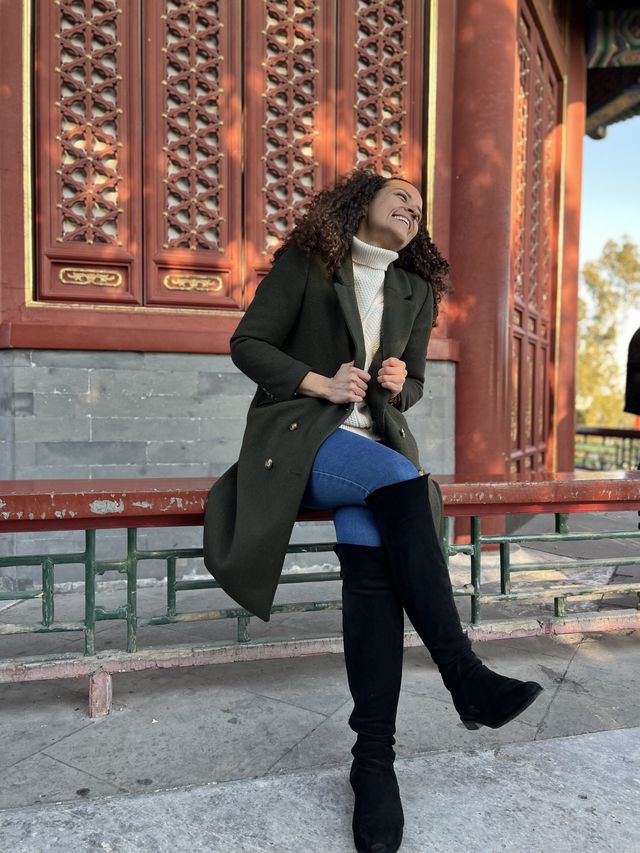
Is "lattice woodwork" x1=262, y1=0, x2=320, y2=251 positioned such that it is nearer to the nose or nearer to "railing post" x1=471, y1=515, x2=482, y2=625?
the nose

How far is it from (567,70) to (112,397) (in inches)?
252

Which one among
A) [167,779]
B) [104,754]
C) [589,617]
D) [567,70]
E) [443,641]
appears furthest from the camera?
[567,70]

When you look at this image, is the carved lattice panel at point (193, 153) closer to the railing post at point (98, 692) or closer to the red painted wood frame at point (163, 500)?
the red painted wood frame at point (163, 500)

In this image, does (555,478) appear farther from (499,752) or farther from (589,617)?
(499,752)

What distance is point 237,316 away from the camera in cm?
441

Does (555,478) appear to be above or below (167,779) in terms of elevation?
above

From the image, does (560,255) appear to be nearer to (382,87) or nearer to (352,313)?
(382,87)

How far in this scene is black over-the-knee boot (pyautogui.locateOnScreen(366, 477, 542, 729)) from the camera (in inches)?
67.6

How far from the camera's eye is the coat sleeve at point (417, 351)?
2289 millimetres

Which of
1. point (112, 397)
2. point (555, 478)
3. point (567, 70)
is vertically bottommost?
point (555, 478)

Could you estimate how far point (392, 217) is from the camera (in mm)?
2145

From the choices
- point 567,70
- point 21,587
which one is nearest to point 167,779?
point 21,587

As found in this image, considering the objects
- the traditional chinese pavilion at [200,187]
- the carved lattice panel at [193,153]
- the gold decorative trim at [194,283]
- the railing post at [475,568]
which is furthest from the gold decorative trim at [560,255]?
the railing post at [475,568]

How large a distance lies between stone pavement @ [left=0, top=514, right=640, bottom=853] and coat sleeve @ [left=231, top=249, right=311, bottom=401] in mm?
1110
